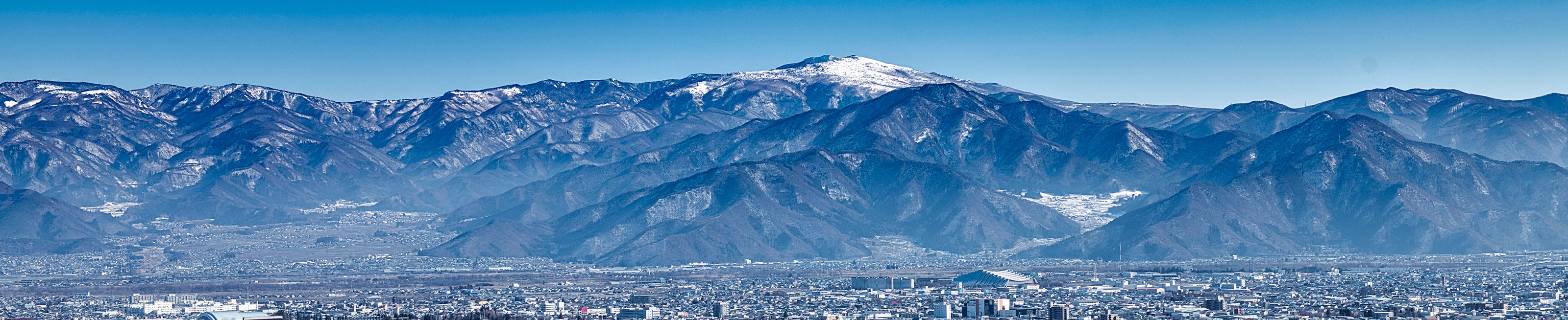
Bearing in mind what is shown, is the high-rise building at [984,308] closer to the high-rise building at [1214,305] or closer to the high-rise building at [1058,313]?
the high-rise building at [1058,313]

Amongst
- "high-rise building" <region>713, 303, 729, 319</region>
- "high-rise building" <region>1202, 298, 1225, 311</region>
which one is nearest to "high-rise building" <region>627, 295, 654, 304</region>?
"high-rise building" <region>713, 303, 729, 319</region>

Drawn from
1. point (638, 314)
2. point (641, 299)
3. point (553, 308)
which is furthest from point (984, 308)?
point (641, 299)

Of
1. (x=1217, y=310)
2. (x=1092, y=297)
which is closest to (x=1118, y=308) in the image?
(x=1217, y=310)

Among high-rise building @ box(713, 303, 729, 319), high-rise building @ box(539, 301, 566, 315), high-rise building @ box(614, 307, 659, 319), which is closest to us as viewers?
high-rise building @ box(614, 307, 659, 319)

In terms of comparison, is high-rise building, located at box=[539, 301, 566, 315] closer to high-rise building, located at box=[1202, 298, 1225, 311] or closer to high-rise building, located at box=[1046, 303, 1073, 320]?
high-rise building, located at box=[1046, 303, 1073, 320]

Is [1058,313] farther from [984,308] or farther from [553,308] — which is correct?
[553,308]

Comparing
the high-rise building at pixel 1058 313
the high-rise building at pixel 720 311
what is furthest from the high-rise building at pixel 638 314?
the high-rise building at pixel 1058 313
